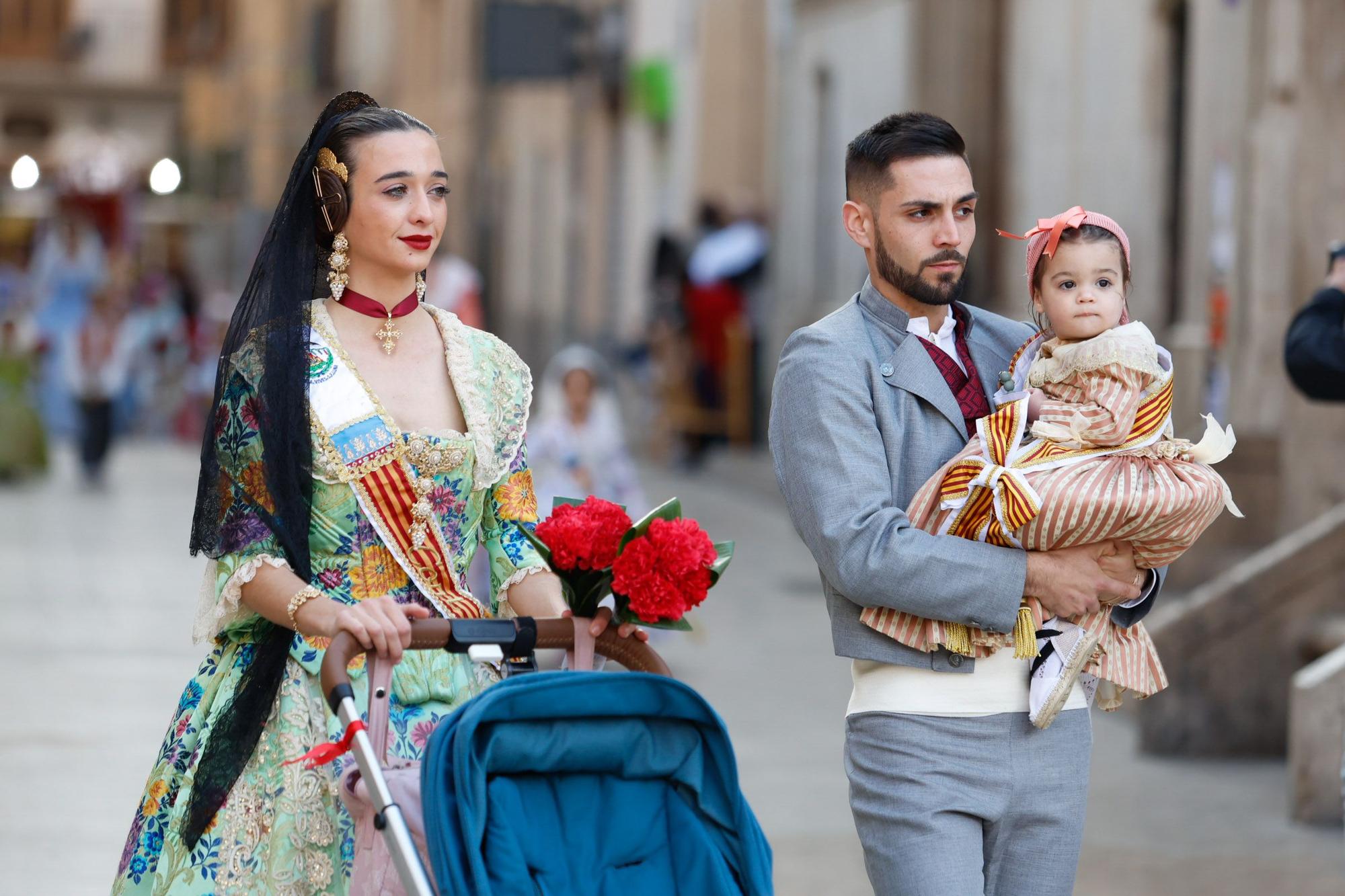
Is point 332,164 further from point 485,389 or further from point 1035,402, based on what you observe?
point 1035,402

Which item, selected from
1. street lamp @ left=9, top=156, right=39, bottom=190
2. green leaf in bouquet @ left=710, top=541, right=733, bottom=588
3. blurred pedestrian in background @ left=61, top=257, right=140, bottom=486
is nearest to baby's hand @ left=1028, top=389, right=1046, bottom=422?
green leaf in bouquet @ left=710, top=541, right=733, bottom=588

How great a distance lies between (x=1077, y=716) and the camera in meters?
3.68

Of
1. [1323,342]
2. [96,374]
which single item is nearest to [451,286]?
[96,374]

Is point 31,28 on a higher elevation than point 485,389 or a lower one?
higher

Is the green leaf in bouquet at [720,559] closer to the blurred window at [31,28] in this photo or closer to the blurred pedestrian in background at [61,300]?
the blurred pedestrian in background at [61,300]

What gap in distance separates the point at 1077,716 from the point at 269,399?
153 cm

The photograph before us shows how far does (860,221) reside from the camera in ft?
12.3

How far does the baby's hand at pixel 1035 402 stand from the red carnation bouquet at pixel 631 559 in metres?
0.58

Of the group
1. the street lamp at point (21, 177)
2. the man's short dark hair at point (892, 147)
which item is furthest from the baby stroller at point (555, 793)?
the street lamp at point (21, 177)

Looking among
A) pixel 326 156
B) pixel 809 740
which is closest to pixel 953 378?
pixel 326 156

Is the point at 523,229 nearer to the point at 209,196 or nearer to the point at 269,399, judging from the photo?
the point at 209,196

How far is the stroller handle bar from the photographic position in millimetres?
3336

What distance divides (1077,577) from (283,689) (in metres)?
1.42

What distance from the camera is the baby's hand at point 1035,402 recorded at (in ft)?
11.7
